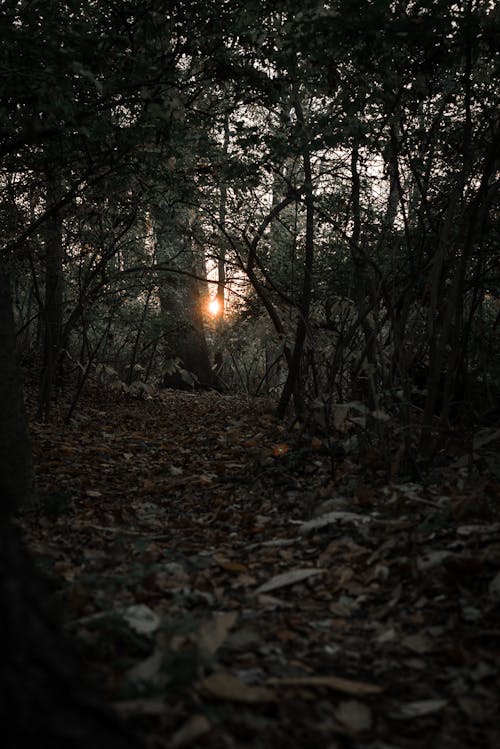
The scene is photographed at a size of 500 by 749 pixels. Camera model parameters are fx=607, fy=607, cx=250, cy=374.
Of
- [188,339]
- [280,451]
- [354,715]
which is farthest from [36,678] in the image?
[188,339]

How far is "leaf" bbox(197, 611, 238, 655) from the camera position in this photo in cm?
182

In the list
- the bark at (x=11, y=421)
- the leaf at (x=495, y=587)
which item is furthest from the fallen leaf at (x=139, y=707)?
the bark at (x=11, y=421)

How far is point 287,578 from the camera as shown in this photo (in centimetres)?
267

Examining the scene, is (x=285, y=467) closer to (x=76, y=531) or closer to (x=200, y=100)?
(x=76, y=531)

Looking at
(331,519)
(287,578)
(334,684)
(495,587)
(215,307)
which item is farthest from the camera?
(215,307)

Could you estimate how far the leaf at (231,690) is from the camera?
1550 millimetres

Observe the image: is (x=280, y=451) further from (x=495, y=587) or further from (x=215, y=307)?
(x=215, y=307)

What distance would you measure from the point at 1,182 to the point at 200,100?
3.93m

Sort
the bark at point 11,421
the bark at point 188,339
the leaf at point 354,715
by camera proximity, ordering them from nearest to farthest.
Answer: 1. the leaf at point 354,715
2. the bark at point 11,421
3. the bark at point 188,339

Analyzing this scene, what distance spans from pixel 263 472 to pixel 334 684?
3.13 m

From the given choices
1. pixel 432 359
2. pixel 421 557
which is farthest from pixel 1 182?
pixel 421 557

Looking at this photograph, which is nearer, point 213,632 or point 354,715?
point 354,715

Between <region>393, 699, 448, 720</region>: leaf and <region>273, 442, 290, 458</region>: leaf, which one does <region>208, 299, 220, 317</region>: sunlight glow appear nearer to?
<region>273, 442, 290, 458</region>: leaf

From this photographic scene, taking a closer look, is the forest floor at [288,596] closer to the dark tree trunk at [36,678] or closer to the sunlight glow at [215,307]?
the dark tree trunk at [36,678]
